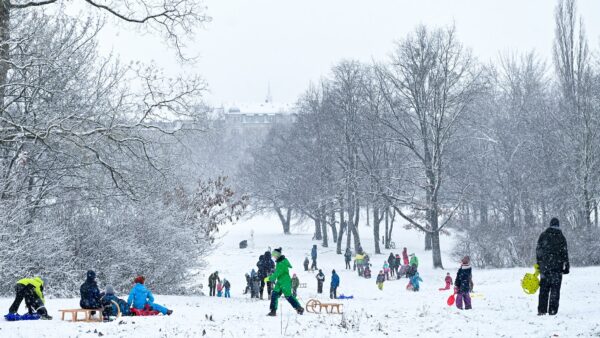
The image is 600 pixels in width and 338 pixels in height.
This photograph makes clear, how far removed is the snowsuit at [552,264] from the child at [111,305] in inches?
345

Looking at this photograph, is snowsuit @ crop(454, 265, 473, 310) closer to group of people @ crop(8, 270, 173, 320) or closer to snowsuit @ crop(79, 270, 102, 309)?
group of people @ crop(8, 270, 173, 320)

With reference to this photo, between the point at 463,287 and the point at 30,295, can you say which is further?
the point at 463,287

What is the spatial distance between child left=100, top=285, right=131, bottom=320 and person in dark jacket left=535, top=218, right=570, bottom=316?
876cm

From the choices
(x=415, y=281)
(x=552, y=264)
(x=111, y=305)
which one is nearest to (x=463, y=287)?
(x=552, y=264)

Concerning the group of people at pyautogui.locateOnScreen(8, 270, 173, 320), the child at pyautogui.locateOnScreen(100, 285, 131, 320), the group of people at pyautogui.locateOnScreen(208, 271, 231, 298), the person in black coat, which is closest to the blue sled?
the group of people at pyautogui.locateOnScreen(8, 270, 173, 320)

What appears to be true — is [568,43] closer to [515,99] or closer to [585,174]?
[585,174]

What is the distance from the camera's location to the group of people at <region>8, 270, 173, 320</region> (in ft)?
39.5

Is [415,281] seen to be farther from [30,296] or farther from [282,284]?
[30,296]

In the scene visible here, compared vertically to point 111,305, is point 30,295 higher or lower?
higher

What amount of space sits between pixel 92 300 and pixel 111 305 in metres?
0.41

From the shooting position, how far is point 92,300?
41.4ft

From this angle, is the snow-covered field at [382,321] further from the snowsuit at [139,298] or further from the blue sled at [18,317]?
the snowsuit at [139,298]

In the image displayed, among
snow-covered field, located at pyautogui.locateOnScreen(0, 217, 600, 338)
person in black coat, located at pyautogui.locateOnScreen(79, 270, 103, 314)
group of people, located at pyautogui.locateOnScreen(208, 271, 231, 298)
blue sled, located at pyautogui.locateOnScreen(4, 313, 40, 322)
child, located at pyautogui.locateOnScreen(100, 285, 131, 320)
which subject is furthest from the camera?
Answer: group of people, located at pyautogui.locateOnScreen(208, 271, 231, 298)

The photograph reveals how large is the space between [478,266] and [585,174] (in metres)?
7.39
